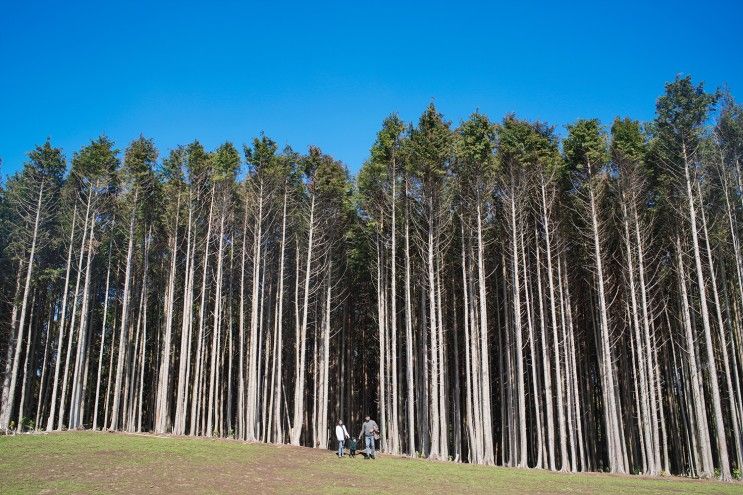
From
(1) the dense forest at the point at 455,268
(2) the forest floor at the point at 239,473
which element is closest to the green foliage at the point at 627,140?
(1) the dense forest at the point at 455,268

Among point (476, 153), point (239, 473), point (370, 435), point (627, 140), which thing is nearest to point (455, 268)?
point (476, 153)

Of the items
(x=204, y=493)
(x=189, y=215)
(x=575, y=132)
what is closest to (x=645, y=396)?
(x=575, y=132)

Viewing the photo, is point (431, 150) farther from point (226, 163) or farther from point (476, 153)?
point (226, 163)

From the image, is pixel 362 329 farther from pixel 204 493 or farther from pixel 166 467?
pixel 204 493

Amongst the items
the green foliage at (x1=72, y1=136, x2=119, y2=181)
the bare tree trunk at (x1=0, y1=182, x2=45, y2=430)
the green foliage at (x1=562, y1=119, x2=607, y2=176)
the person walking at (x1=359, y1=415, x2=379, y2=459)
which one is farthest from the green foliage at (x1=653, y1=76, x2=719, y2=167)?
the bare tree trunk at (x1=0, y1=182, x2=45, y2=430)

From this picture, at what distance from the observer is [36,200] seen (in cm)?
2772

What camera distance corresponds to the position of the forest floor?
41.4 feet

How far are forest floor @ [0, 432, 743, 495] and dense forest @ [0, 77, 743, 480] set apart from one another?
133 inches

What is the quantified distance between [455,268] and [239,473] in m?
15.7

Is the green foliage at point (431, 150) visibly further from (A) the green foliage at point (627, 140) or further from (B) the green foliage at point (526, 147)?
(A) the green foliage at point (627, 140)

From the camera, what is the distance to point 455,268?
27.5 metres

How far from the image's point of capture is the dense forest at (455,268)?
22.1 m

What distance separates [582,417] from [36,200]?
28.4 meters

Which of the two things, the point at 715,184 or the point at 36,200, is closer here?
the point at 715,184
